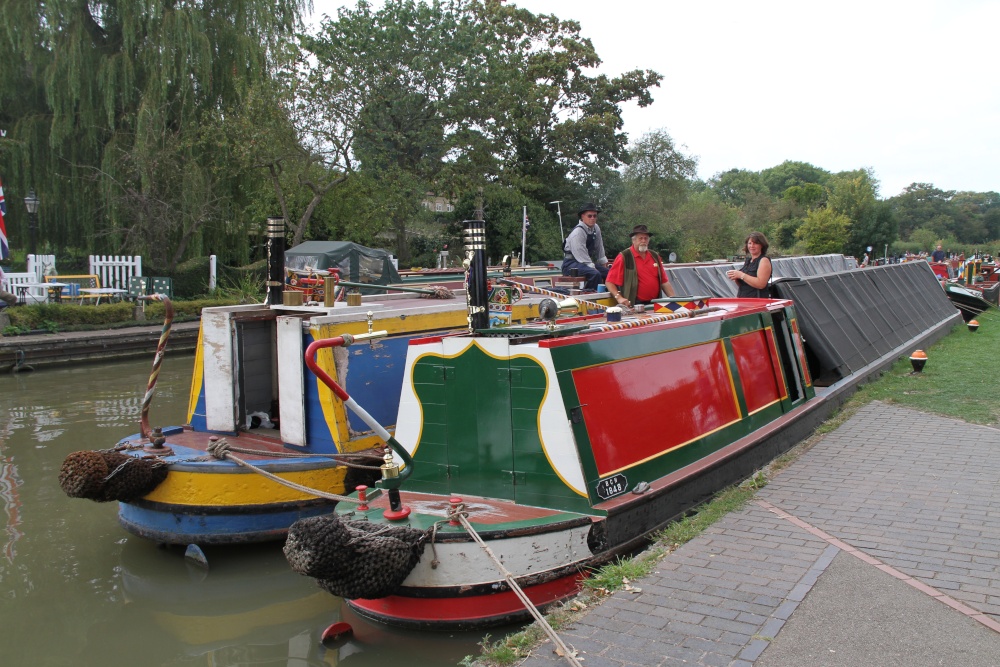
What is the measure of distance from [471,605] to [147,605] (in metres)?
2.81

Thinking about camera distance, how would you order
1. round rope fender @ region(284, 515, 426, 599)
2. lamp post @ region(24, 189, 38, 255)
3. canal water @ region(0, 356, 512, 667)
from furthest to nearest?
lamp post @ region(24, 189, 38, 255), canal water @ region(0, 356, 512, 667), round rope fender @ region(284, 515, 426, 599)

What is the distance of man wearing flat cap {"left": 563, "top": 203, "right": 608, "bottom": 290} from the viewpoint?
33.6ft

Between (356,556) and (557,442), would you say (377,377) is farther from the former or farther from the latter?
(356,556)

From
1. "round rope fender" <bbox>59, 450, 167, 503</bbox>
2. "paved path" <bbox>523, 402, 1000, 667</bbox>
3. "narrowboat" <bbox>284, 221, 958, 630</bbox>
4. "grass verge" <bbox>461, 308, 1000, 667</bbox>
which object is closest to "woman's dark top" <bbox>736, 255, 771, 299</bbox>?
"grass verge" <bbox>461, 308, 1000, 667</bbox>

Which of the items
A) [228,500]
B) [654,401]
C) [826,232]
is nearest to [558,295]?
[654,401]

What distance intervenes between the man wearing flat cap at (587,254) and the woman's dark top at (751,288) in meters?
1.82

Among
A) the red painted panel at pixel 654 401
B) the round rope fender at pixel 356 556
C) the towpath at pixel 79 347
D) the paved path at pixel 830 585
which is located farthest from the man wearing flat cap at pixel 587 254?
the towpath at pixel 79 347

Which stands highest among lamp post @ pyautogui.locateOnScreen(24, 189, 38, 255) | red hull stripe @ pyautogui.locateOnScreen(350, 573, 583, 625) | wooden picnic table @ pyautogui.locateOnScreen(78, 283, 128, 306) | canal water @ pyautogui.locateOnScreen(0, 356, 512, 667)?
lamp post @ pyautogui.locateOnScreen(24, 189, 38, 255)

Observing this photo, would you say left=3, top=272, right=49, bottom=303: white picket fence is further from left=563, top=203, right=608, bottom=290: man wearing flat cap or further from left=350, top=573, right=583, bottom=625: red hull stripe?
left=350, top=573, right=583, bottom=625: red hull stripe

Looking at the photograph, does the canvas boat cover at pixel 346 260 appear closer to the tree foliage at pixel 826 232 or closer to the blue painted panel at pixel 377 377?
the blue painted panel at pixel 377 377

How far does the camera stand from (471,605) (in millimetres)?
4812

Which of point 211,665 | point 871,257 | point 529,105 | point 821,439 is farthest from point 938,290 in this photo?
point 871,257

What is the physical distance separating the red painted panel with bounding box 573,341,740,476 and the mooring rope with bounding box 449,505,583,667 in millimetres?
1022

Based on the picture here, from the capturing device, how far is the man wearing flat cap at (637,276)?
8594 mm
